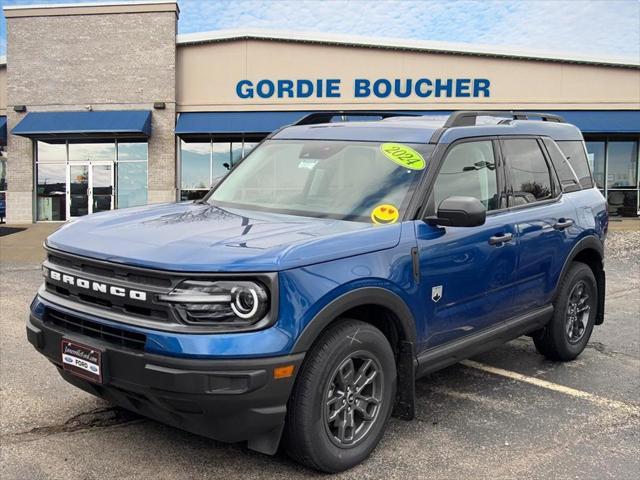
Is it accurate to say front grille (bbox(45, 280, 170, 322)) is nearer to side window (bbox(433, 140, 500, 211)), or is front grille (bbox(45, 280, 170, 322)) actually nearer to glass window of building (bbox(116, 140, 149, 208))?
side window (bbox(433, 140, 500, 211))

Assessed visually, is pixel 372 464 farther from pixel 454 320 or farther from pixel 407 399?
pixel 454 320

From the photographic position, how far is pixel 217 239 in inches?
119

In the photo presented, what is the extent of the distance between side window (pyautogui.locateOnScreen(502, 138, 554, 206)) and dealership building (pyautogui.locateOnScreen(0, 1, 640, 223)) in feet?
57.2

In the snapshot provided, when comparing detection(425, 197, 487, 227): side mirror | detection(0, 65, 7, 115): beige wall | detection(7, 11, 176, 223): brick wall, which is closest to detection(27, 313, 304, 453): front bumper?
detection(425, 197, 487, 227): side mirror

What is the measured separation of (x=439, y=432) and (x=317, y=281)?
5.08ft

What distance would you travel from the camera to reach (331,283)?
9.83 ft

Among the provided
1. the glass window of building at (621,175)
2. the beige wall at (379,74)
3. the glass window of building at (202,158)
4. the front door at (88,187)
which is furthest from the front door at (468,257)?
the glass window of building at (621,175)

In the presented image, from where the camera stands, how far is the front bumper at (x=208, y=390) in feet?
8.86

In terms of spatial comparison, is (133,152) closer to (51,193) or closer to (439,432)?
(51,193)

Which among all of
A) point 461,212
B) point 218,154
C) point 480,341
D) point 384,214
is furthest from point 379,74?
point 461,212

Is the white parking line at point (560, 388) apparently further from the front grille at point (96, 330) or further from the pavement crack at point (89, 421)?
the front grille at point (96, 330)

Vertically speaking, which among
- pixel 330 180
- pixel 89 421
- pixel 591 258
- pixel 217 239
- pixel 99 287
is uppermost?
pixel 330 180

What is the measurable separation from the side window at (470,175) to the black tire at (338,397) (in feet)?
3.45

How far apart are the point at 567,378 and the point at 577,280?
834 millimetres
